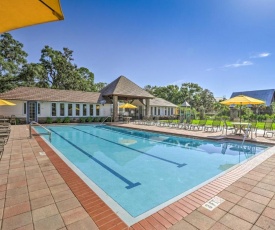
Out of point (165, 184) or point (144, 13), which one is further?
point (144, 13)

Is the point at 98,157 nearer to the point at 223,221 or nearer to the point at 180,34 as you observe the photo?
the point at 223,221

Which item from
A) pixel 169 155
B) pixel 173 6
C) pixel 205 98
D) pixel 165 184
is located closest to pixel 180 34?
pixel 173 6

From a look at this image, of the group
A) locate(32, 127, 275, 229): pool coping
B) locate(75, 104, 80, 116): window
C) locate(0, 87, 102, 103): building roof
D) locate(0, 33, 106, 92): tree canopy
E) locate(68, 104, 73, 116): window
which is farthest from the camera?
locate(0, 33, 106, 92): tree canopy

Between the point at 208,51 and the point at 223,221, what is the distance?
18.7 metres

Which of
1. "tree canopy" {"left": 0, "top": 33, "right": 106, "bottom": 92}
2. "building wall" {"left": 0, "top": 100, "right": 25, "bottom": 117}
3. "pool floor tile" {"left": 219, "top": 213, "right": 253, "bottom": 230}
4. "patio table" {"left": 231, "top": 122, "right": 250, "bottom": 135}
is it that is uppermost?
"tree canopy" {"left": 0, "top": 33, "right": 106, "bottom": 92}

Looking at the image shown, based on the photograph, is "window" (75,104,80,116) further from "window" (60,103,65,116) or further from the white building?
"window" (60,103,65,116)

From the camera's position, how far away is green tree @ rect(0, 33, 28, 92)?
82.5 ft

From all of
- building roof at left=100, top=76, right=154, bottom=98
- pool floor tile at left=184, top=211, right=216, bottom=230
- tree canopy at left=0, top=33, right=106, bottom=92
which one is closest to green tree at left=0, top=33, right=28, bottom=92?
tree canopy at left=0, top=33, right=106, bottom=92

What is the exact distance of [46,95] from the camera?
21328 millimetres

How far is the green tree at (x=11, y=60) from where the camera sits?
25141 millimetres

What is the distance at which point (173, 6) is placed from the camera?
38.5 ft

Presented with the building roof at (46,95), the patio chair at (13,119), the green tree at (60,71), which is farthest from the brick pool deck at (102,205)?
the green tree at (60,71)

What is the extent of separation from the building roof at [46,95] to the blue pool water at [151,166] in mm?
13262

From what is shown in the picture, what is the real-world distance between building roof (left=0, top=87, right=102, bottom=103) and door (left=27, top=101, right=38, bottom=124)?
62cm
